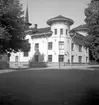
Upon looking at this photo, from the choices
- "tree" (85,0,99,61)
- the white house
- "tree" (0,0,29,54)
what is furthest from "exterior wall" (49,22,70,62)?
"tree" (0,0,29,54)

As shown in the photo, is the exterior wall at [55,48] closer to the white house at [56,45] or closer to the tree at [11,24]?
the white house at [56,45]

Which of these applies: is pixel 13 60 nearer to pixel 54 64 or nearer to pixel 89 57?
pixel 54 64

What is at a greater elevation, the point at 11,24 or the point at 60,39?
the point at 60,39

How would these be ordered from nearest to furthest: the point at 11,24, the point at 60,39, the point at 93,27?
the point at 11,24 < the point at 93,27 < the point at 60,39

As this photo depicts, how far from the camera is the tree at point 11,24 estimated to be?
17.3 metres

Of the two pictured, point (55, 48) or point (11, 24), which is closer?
point (11, 24)

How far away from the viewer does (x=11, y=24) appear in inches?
740

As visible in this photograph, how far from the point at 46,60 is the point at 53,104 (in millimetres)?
32554

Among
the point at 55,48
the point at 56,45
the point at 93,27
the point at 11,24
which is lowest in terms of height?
the point at 55,48

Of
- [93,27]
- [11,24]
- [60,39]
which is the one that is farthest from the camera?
[60,39]

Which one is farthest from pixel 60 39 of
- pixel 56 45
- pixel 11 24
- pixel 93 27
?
pixel 11 24

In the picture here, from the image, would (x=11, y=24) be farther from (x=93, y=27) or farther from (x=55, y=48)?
(x=55, y=48)

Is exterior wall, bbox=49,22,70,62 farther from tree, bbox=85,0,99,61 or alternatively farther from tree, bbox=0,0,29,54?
tree, bbox=0,0,29,54

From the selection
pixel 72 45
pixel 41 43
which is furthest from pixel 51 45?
pixel 72 45
